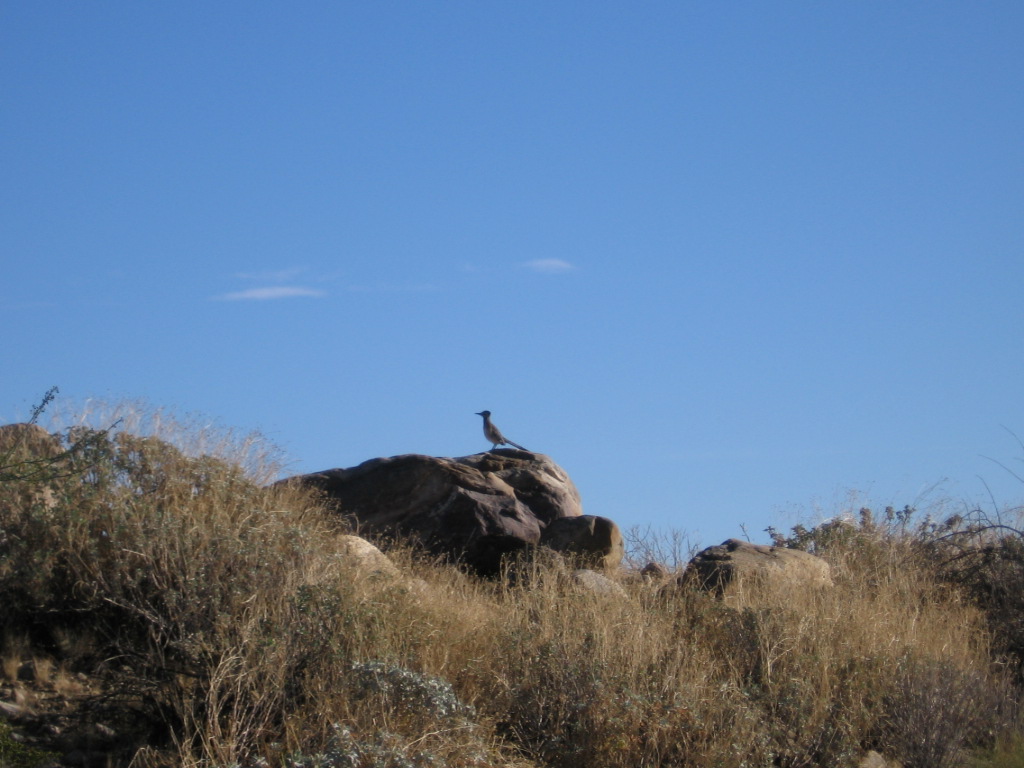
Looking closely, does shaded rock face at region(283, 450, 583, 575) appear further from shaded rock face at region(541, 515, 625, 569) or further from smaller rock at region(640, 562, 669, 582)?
smaller rock at region(640, 562, 669, 582)

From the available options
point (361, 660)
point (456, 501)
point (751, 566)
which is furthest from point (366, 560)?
point (751, 566)

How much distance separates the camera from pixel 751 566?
12.3 metres

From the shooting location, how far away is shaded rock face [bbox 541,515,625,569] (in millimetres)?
13594

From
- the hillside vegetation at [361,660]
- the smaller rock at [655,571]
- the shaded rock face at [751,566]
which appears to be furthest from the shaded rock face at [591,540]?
the hillside vegetation at [361,660]

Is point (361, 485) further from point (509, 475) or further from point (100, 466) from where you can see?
point (100, 466)

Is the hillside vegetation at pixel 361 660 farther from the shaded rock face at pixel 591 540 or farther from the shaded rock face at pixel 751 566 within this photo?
the shaded rock face at pixel 591 540

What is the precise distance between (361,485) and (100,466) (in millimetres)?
5506

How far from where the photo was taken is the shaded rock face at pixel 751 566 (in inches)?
471

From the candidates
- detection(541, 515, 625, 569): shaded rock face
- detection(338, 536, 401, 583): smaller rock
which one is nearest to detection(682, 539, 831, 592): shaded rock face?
detection(541, 515, 625, 569): shaded rock face

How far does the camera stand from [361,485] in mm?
14633

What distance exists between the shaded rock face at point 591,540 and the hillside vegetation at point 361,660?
243cm

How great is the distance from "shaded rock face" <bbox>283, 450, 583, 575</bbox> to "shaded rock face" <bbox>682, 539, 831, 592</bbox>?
2.32 m

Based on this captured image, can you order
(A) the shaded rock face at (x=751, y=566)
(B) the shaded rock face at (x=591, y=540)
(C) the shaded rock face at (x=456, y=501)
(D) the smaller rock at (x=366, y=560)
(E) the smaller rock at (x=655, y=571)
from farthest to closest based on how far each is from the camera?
(C) the shaded rock face at (x=456, y=501), (B) the shaded rock face at (x=591, y=540), (E) the smaller rock at (x=655, y=571), (A) the shaded rock face at (x=751, y=566), (D) the smaller rock at (x=366, y=560)

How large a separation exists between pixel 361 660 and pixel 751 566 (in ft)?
18.6
